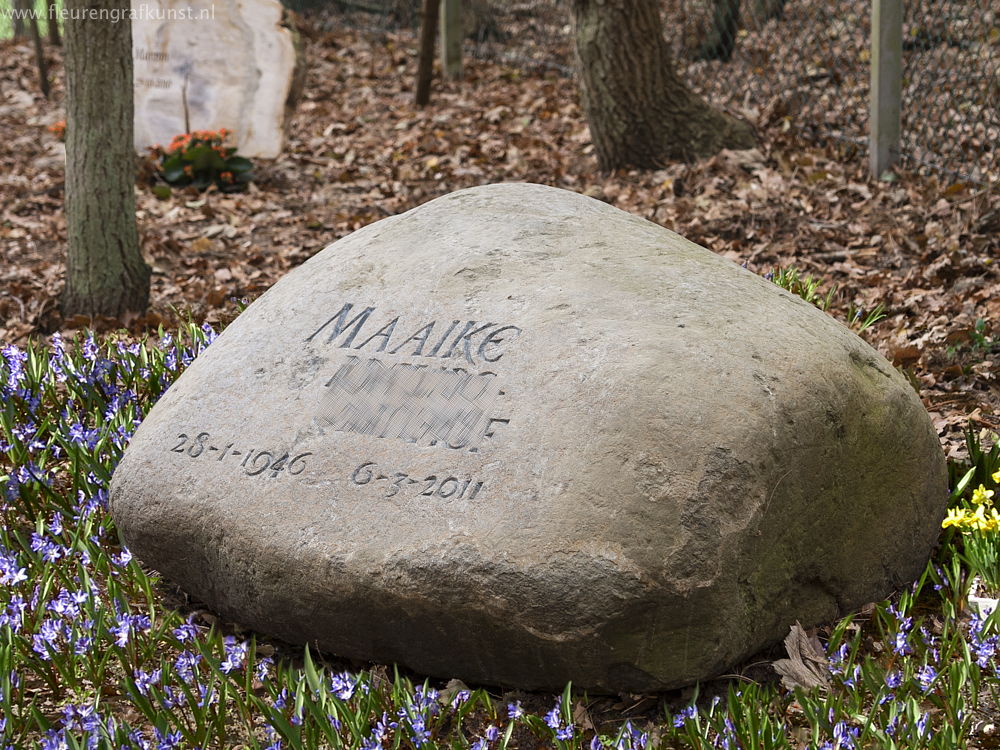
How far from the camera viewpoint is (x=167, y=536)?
2564 millimetres

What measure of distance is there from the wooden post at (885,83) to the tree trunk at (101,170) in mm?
4080

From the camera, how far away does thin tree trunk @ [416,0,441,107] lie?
7.90 meters

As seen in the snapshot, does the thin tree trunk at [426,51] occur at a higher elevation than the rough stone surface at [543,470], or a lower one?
higher

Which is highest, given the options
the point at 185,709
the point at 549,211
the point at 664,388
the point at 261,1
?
the point at 261,1

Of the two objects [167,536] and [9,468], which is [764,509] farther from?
[9,468]

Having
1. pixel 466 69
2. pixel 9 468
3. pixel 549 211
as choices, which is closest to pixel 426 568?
pixel 549 211

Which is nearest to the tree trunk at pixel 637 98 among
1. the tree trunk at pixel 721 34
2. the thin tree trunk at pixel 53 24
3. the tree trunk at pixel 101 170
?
the tree trunk at pixel 721 34

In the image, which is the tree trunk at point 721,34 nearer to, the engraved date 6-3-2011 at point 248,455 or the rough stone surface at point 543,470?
the rough stone surface at point 543,470

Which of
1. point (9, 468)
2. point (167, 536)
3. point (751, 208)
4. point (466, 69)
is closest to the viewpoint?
point (167, 536)

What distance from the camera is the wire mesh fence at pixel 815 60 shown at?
5.95m

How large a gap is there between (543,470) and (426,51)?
6702mm

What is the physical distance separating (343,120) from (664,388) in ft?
22.6

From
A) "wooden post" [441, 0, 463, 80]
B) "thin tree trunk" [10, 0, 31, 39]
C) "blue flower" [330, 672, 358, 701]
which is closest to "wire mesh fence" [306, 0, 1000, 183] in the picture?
"wooden post" [441, 0, 463, 80]

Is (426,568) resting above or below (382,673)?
above
